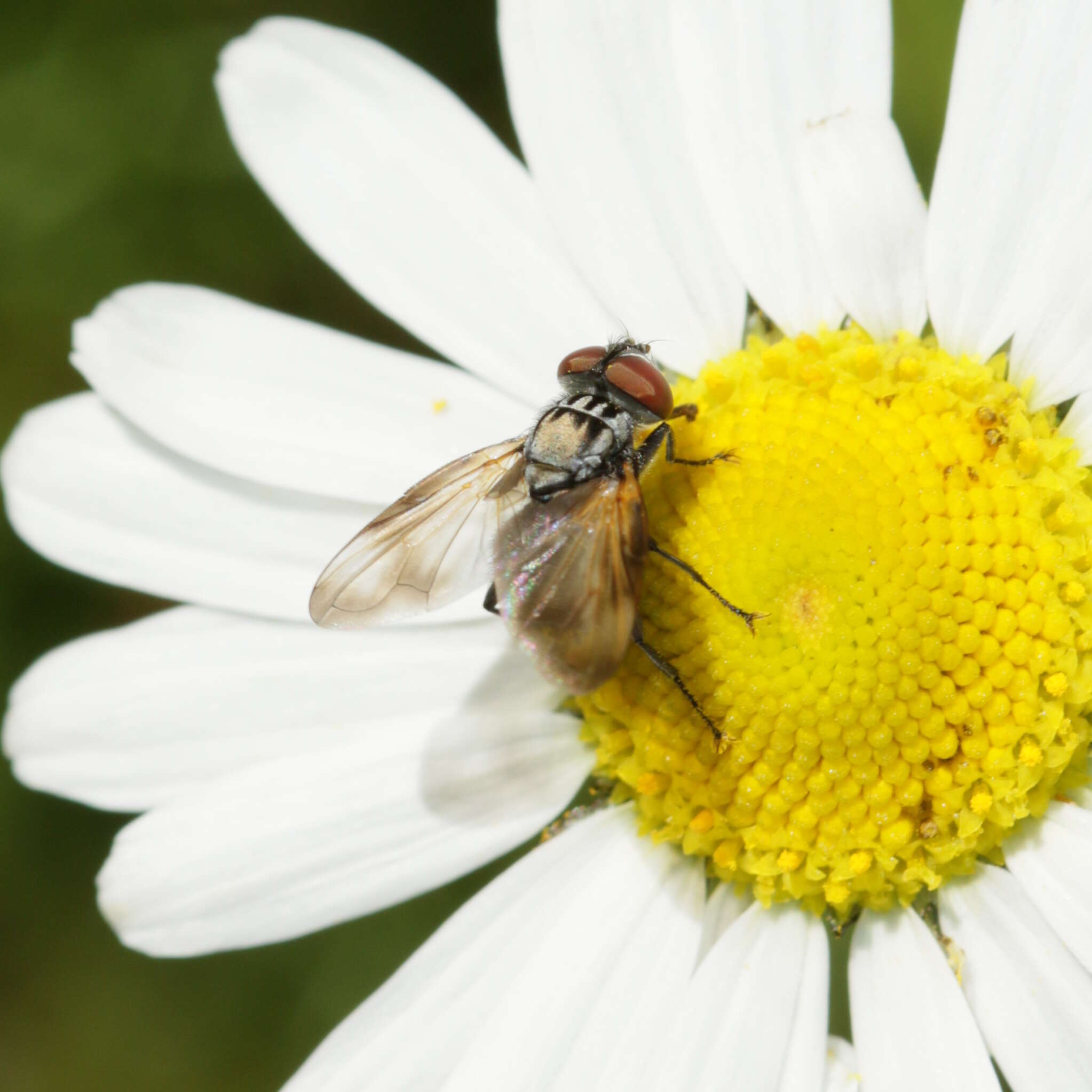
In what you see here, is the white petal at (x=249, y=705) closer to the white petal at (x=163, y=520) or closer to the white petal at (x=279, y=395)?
the white petal at (x=163, y=520)

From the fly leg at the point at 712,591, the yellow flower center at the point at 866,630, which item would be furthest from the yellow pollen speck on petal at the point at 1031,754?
the fly leg at the point at 712,591

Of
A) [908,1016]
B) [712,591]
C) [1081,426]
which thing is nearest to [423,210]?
[712,591]

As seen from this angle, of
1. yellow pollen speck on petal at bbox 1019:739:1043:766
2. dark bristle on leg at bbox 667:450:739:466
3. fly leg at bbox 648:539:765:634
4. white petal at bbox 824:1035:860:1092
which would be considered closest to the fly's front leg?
dark bristle on leg at bbox 667:450:739:466

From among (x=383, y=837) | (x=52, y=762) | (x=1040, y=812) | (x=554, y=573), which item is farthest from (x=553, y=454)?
(x=52, y=762)

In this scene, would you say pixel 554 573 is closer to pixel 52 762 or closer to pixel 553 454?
pixel 553 454

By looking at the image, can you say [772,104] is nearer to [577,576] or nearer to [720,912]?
[577,576]

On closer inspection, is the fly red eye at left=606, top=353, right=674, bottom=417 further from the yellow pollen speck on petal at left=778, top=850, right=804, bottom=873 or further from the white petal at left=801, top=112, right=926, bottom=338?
the yellow pollen speck on petal at left=778, top=850, right=804, bottom=873
